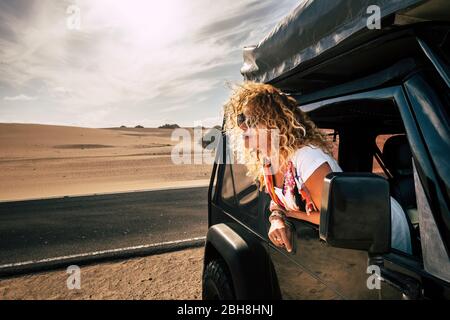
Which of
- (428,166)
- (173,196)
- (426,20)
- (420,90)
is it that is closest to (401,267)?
(428,166)

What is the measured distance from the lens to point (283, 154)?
74.6 inches

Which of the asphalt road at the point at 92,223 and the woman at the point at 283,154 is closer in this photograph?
the woman at the point at 283,154

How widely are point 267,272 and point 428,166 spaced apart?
1109 millimetres

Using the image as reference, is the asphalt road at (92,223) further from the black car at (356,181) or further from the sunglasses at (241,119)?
the sunglasses at (241,119)

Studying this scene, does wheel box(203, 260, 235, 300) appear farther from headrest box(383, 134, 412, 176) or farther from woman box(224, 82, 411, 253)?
headrest box(383, 134, 412, 176)

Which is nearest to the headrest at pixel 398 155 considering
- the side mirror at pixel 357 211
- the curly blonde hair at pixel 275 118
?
A: the curly blonde hair at pixel 275 118

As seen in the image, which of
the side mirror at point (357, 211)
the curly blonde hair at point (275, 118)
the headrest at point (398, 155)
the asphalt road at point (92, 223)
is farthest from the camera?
the asphalt road at point (92, 223)

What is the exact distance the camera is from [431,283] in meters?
1.00

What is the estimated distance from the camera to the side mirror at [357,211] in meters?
0.91

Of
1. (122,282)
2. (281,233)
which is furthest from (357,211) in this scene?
(122,282)

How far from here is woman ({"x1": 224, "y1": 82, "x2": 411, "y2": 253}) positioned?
1.47 meters

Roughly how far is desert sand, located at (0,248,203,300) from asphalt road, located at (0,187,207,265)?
945mm

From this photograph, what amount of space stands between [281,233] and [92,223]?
6.59 m

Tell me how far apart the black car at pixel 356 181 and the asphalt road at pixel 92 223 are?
4.03 metres
